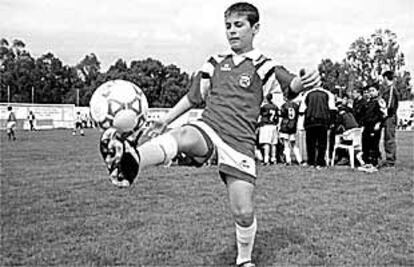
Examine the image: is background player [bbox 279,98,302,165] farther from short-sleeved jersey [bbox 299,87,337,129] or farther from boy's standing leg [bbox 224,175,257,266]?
boy's standing leg [bbox 224,175,257,266]

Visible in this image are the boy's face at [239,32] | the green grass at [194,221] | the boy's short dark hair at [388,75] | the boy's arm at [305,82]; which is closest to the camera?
the boy's arm at [305,82]

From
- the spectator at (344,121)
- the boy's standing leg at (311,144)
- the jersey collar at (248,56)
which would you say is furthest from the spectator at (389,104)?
the jersey collar at (248,56)

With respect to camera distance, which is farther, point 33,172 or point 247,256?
point 33,172

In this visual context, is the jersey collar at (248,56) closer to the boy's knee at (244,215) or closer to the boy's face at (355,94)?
the boy's knee at (244,215)

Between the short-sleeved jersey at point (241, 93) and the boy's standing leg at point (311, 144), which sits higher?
the short-sleeved jersey at point (241, 93)

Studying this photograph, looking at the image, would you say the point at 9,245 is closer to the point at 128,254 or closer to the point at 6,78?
the point at 128,254

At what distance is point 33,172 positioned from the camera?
14.6 metres

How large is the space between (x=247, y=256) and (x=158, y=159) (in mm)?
1614

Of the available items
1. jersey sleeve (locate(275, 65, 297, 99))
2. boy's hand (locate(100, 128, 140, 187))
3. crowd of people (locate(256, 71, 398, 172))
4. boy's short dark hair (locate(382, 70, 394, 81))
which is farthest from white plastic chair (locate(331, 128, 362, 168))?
boy's hand (locate(100, 128, 140, 187))

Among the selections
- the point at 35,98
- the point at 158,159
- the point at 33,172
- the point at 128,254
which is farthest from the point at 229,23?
the point at 35,98

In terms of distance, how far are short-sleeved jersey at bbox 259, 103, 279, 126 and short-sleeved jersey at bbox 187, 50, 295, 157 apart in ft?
36.2

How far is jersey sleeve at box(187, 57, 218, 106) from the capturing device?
5625 millimetres

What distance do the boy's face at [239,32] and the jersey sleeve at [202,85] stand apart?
0.96 feet

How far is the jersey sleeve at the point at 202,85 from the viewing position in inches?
221
